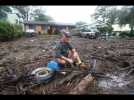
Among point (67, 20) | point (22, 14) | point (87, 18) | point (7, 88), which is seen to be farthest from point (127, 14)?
point (7, 88)

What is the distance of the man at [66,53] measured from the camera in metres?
3.58

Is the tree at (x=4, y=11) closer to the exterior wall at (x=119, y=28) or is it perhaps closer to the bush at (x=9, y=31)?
the bush at (x=9, y=31)

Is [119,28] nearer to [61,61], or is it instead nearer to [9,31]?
[61,61]

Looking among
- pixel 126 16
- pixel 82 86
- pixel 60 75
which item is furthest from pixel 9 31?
pixel 126 16

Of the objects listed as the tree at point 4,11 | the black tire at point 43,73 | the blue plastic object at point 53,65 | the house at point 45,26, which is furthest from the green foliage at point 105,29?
the tree at point 4,11

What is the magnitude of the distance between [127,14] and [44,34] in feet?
3.92

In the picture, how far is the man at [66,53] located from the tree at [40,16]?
0.31 metres

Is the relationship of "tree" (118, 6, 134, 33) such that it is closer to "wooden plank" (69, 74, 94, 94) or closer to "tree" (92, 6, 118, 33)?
"tree" (92, 6, 118, 33)

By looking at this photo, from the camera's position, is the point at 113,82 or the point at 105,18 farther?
the point at 105,18

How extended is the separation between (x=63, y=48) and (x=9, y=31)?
82cm

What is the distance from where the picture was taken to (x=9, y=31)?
12.1ft

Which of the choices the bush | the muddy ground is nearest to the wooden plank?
the muddy ground

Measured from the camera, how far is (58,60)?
357 cm

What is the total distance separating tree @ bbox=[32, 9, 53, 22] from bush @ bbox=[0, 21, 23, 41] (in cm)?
28
